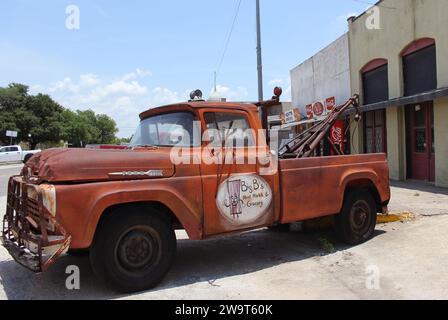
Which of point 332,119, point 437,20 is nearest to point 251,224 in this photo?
point 332,119

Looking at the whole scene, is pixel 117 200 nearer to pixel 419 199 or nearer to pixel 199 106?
pixel 199 106

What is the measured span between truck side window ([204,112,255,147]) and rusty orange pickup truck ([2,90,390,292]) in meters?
0.01

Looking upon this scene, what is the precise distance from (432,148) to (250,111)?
31.9 ft

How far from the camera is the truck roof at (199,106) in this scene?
5.63 metres

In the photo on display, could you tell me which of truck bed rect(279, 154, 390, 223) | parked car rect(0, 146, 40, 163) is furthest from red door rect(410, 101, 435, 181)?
parked car rect(0, 146, 40, 163)

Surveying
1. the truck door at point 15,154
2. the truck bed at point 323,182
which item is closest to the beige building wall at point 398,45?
the truck bed at point 323,182

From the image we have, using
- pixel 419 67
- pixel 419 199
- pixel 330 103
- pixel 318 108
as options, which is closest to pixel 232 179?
pixel 419 199

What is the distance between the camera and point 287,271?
576 centimetres

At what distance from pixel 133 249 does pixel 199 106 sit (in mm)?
1850

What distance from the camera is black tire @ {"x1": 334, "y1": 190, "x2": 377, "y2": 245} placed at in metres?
6.93

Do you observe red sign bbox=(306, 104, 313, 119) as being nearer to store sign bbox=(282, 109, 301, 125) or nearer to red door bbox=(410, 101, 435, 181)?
store sign bbox=(282, 109, 301, 125)

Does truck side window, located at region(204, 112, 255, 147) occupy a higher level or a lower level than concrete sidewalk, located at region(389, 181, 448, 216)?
higher
